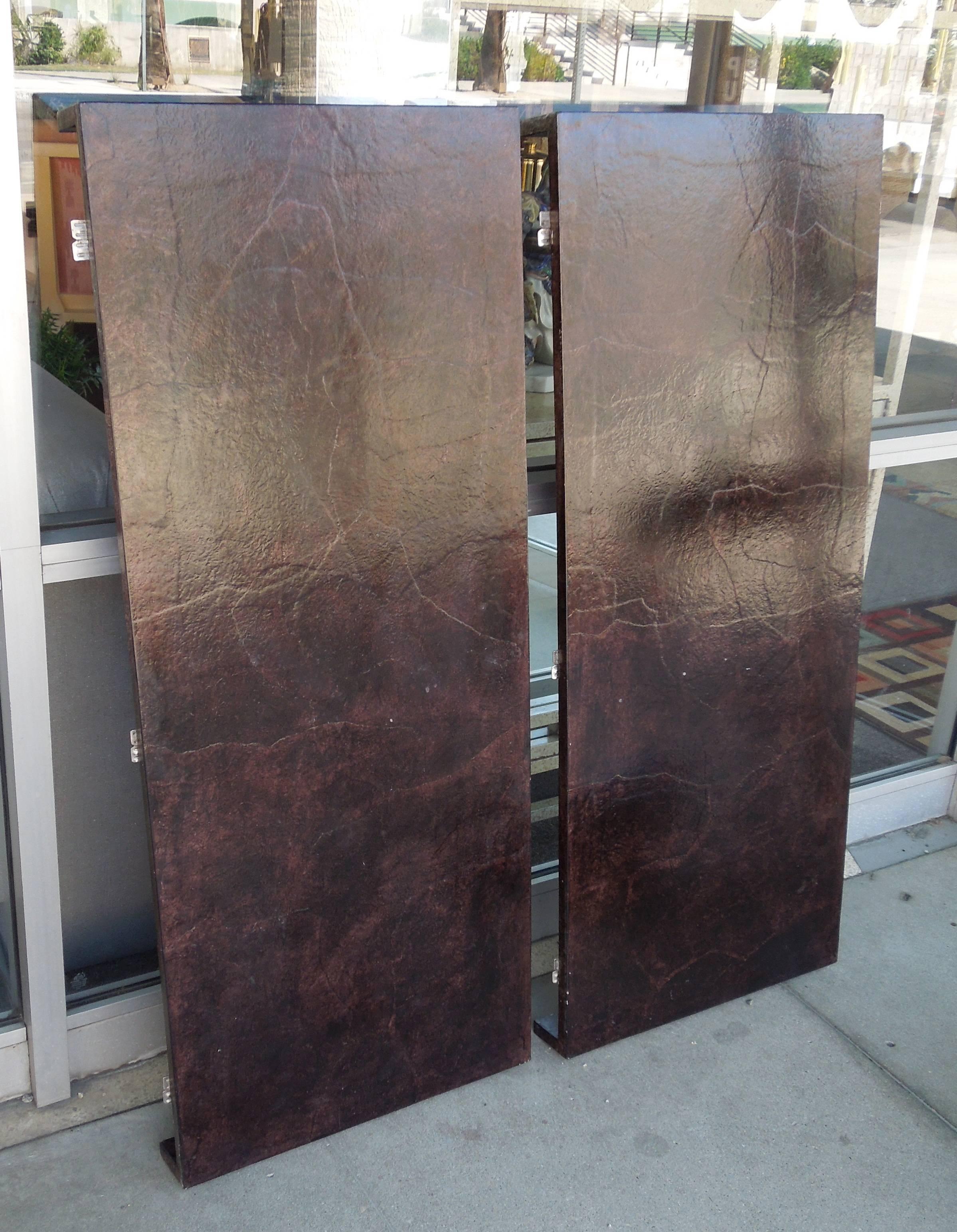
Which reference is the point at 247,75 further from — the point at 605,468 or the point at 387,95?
the point at 605,468

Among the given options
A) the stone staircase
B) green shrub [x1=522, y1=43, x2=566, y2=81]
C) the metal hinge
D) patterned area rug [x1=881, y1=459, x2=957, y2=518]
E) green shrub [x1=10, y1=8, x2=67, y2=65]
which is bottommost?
patterned area rug [x1=881, y1=459, x2=957, y2=518]

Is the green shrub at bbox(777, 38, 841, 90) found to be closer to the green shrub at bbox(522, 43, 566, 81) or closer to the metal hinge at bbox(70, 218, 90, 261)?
the green shrub at bbox(522, 43, 566, 81)

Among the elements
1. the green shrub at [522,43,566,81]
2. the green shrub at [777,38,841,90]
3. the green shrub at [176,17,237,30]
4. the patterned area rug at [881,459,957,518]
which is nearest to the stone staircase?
the green shrub at [522,43,566,81]

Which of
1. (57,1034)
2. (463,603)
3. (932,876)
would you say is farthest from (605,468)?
(932,876)

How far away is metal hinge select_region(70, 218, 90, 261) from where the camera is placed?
163 cm

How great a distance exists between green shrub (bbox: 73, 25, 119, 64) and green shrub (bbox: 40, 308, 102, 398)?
0.42 metres

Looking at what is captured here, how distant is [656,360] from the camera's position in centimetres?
206

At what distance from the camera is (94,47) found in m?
1.83

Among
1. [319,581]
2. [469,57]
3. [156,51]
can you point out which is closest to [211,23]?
[156,51]

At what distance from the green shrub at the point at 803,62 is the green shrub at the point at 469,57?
2.43 ft

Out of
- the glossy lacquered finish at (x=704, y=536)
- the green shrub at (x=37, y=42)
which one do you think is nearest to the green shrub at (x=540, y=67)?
the glossy lacquered finish at (x=704, y=536)

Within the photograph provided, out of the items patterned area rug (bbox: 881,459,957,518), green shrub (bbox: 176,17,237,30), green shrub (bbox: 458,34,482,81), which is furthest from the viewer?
patterned area rug (bbox: 881,459,957,518)

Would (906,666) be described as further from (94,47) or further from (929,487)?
(94,47)

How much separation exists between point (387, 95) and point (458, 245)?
0.56 metres
